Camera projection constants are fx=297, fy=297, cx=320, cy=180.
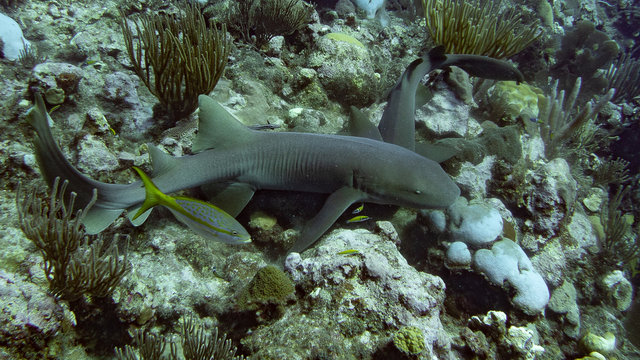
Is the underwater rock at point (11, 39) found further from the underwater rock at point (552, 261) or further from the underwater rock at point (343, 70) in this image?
the underwater rock at point (552, 261)

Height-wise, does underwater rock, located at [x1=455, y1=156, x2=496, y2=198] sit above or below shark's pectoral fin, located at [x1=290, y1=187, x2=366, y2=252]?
below

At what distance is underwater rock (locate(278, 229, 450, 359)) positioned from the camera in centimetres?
223

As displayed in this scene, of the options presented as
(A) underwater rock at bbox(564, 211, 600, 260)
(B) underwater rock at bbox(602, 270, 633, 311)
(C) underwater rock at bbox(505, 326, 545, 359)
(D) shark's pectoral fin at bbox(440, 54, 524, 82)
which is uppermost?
(D) shark's pectoral fin at bbox(440, 54, 524, 82)

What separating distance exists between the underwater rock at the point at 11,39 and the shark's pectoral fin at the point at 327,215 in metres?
5.11

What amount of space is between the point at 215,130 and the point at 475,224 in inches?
129

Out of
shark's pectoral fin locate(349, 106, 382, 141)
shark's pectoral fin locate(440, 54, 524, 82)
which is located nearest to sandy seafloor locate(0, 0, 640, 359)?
shark's pectoral fin locate(440, 54, 524, 82)

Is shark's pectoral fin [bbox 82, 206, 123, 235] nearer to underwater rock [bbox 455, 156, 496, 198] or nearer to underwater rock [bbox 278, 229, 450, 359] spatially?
underwater rock [bbox 278, 229, 450, 359]

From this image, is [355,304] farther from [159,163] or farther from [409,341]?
[159,163]

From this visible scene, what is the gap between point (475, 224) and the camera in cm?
363

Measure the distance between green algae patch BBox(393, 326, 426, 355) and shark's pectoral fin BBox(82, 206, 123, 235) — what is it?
2.72 meters

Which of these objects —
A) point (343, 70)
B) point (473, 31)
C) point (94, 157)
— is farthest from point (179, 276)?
point (473, 31)

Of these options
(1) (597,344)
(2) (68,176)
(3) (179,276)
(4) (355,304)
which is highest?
(2) (68,176)

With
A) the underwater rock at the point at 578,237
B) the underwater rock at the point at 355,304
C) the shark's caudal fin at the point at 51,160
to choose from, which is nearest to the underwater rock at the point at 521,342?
the underwater rock at the point at 355,304

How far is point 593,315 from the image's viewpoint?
4.50 m
